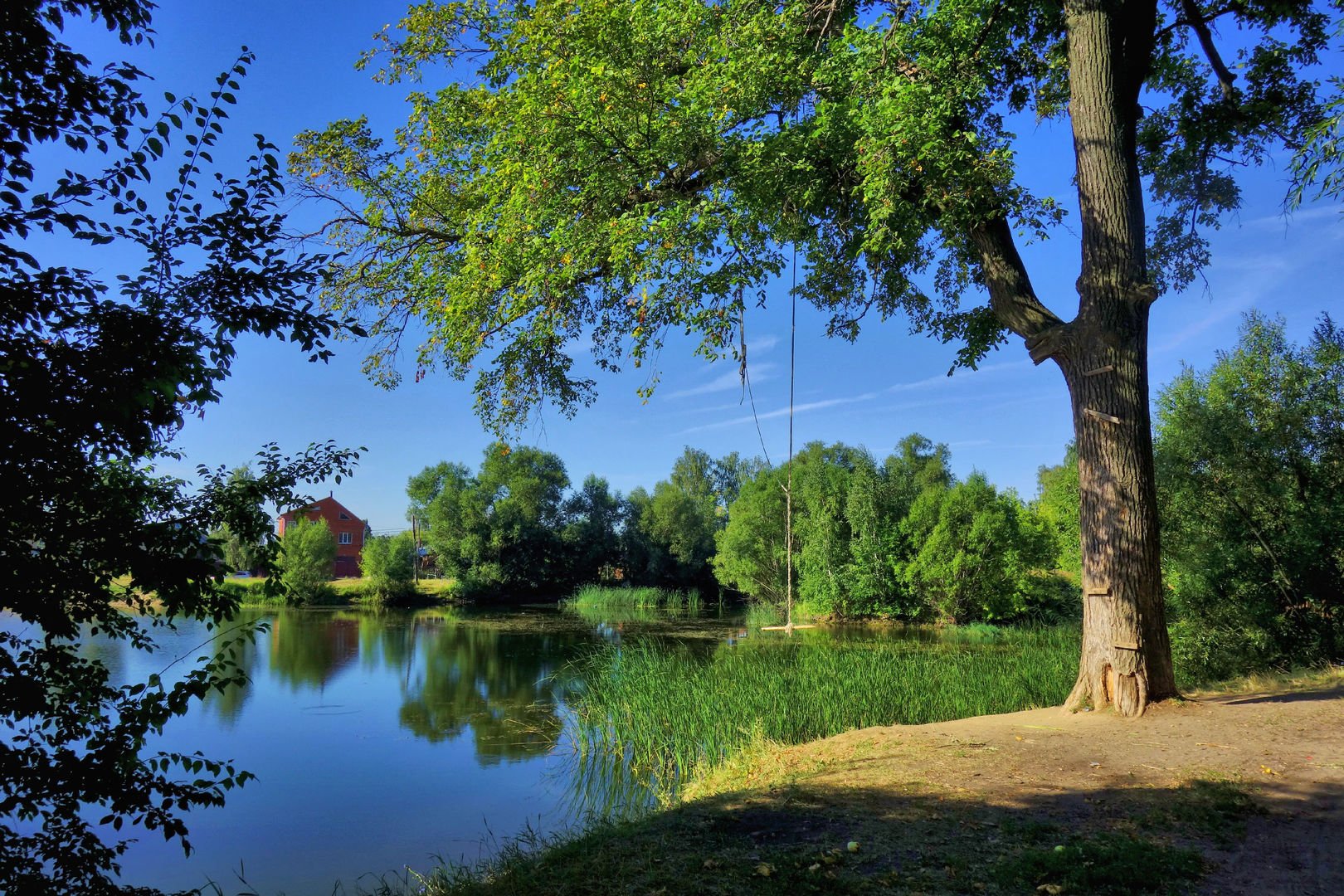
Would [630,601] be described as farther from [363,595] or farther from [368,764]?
[368,764]

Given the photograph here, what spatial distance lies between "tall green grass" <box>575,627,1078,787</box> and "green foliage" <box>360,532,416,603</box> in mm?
29469

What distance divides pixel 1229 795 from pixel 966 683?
5564mm

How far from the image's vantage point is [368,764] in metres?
10.3

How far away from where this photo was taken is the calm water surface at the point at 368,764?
7.07m

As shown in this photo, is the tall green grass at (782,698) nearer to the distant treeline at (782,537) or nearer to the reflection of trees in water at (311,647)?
the distant treeline at (782,537)

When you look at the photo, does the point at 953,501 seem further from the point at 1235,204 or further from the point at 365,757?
the point at 365,757

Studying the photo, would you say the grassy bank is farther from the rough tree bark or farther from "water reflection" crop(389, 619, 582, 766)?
the rough tree bark

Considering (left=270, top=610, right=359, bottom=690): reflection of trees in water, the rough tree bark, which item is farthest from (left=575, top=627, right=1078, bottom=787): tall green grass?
(left=270, top=610, right=359, bottom=690): reflection of trees in water

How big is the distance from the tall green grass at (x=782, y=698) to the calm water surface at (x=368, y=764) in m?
0.68

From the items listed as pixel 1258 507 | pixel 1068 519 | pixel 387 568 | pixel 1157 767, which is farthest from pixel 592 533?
pixel 1157 767

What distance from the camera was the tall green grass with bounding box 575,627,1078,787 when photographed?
27.8 feet

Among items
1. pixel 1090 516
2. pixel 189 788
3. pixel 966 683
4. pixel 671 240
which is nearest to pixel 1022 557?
pixel 966 683

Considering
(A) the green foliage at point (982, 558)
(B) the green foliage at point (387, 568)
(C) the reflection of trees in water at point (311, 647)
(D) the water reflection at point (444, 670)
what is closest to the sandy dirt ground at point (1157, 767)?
(D) the water reflection at point (444, 670)

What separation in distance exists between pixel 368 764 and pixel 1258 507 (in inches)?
479
